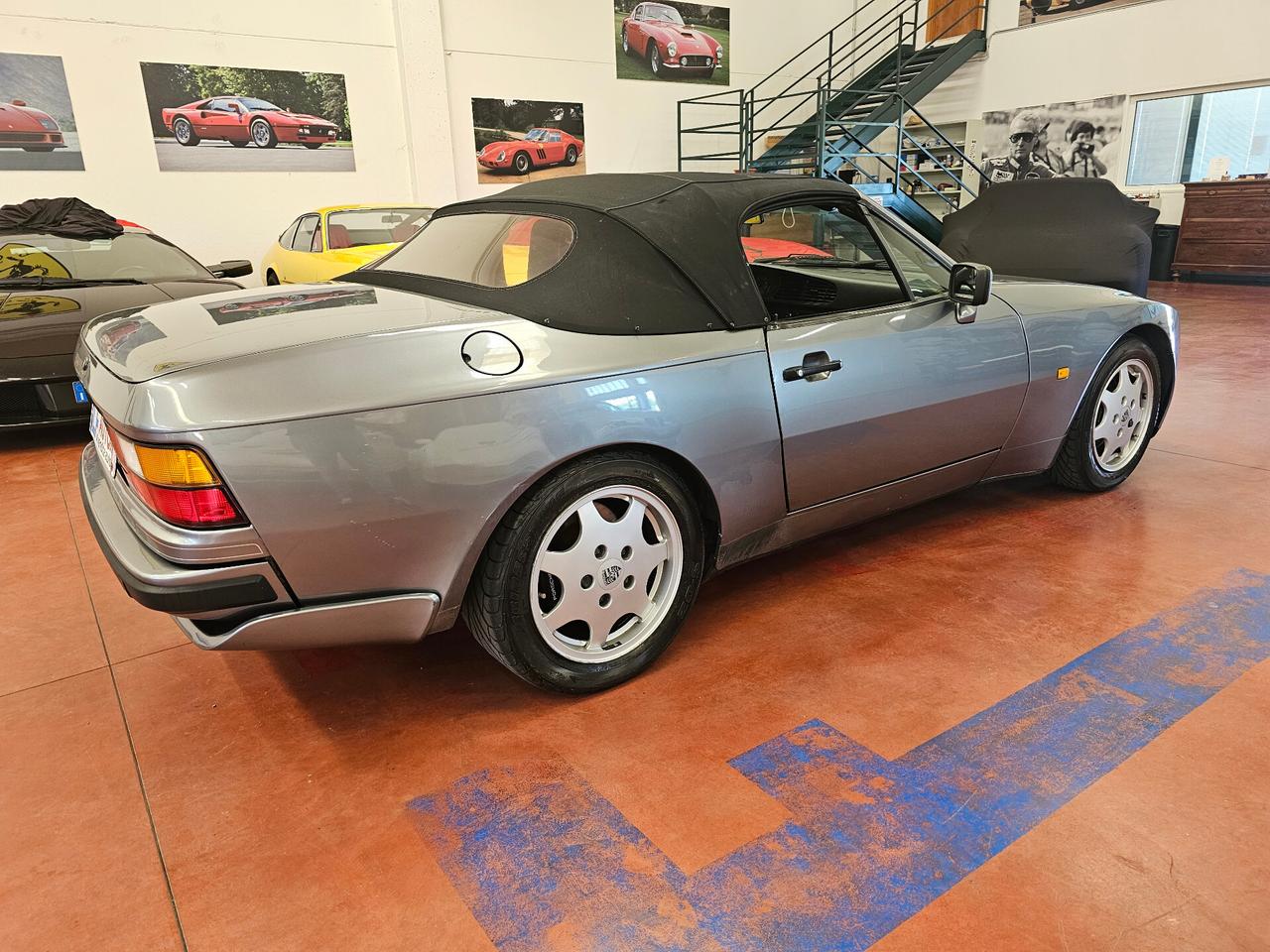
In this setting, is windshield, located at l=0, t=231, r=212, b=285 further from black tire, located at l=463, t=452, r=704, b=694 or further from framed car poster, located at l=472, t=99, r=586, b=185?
framed car poster, located at l=472, t=99, r=586, b=185

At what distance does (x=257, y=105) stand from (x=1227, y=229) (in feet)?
40.3

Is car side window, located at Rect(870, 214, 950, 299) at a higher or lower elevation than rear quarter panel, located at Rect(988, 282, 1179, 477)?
higher

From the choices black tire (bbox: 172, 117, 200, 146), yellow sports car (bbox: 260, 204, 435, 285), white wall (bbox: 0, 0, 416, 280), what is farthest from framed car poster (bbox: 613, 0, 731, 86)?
yellow sports car (bbox: 260, 204, 435, 285)

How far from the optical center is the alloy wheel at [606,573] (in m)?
2.00

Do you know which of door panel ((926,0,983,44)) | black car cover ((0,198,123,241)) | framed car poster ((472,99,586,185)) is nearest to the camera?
black car cover ((0,198,123,241))


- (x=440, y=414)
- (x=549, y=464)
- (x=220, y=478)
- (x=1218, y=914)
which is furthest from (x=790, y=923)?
(x=220, y=478)

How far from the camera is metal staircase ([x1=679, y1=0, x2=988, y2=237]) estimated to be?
1217cm

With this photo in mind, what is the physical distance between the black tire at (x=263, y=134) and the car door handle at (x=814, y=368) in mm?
9480

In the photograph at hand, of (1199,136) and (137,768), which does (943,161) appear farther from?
(137,768)

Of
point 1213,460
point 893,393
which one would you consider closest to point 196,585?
point 893,393

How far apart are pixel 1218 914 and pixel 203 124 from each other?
10.9 m

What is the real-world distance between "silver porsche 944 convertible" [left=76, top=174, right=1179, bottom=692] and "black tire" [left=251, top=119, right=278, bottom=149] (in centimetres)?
842

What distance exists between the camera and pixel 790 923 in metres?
1.44

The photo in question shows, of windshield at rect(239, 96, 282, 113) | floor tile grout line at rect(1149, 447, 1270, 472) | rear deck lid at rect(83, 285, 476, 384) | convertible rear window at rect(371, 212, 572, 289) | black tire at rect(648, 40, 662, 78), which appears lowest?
floor tile grout line at rect(1149, 447, 1270, 472)
